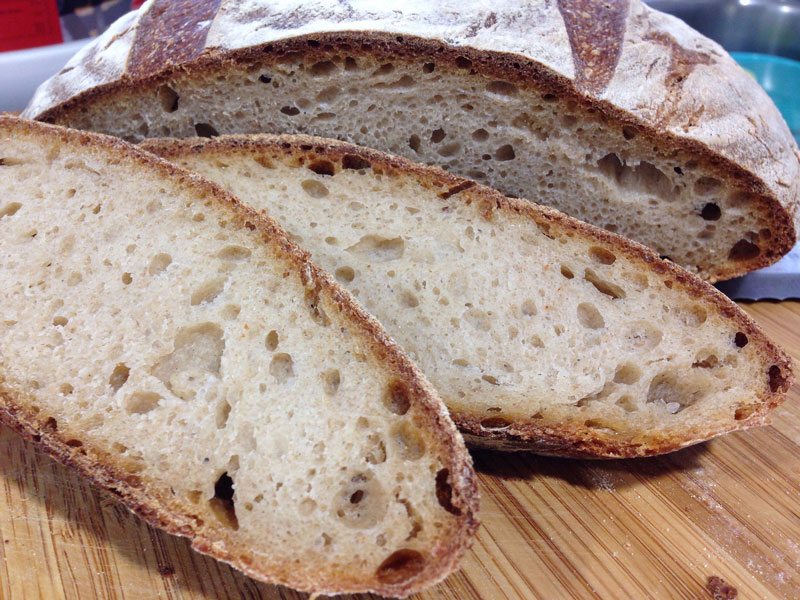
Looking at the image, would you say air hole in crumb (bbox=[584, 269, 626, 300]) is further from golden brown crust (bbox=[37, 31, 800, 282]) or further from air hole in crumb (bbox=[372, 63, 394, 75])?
air hole in crumb (bbox=[372, 63, 394, 75])

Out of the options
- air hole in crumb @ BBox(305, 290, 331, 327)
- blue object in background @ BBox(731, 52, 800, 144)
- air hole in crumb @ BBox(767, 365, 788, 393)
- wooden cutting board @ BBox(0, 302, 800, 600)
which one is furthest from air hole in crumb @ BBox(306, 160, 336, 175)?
blue object in background @ BBox(731, 52, 800, 144)

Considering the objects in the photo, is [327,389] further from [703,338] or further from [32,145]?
[32,145]

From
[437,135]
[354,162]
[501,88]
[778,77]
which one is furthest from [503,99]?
[778,77]

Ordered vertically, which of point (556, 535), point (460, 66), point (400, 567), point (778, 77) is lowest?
point (556, 535)

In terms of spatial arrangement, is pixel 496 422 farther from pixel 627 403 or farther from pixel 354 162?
pixel 354 162

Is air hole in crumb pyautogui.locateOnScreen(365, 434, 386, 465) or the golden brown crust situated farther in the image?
the golden brown crust

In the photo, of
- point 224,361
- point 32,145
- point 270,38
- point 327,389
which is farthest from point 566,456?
point 32,145

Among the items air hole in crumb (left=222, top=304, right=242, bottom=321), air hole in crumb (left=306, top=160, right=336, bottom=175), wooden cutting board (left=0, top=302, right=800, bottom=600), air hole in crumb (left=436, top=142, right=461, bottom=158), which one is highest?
air hole in crumb (left=306, top=160, right=336, bottom=175)

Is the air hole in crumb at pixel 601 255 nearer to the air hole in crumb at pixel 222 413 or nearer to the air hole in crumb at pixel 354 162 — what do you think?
the air hole in crumb at pixel 354 162
